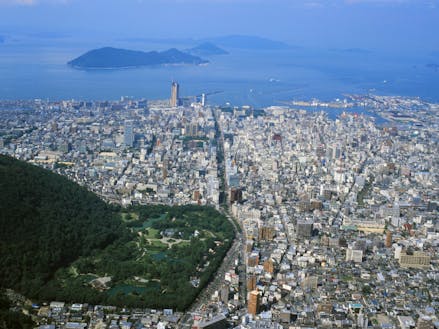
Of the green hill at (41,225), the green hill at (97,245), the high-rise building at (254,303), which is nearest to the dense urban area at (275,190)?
the high-rise building at (254,303)

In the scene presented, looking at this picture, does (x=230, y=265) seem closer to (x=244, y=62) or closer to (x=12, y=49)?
(x=244, y=62)

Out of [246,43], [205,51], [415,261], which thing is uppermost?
[246,43]

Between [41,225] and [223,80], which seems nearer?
[41,225]

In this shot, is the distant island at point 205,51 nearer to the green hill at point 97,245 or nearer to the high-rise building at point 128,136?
the high-rise building at point 128,136

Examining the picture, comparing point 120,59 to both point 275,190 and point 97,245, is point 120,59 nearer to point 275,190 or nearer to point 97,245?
point 275,190

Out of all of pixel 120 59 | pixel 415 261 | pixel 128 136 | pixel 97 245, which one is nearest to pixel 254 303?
pixel 97 245

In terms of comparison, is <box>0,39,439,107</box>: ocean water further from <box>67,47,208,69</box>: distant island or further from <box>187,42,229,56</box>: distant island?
<box>187,42,229,56</box>: distant island
